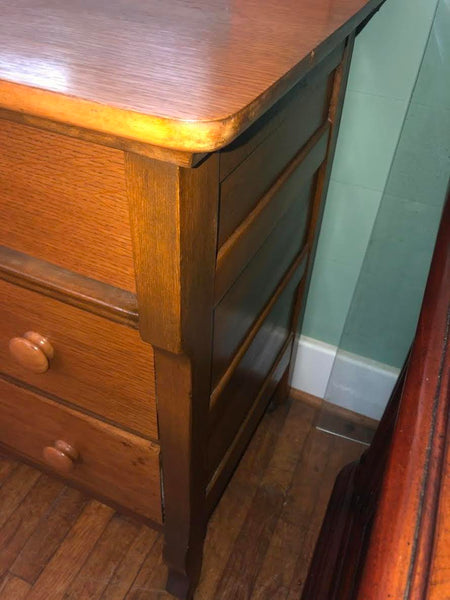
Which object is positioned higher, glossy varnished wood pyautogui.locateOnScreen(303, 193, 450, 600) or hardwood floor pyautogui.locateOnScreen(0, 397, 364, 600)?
glossy varnished wood pyautogui.locateOnScreen(303, 193, 450, 600)

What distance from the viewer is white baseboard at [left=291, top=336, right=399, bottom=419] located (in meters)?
1.18

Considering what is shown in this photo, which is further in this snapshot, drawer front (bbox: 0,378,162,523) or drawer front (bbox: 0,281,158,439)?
drawer front (bbox: 0,378,162,523)

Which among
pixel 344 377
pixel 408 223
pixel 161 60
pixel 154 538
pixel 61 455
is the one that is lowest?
pixel 154 538

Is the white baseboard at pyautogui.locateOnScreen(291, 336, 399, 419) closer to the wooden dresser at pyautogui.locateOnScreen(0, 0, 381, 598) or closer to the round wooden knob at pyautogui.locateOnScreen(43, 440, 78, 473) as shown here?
the wooden dresser at pyautogui.locateOnScreen(0, 0, 381, 598)

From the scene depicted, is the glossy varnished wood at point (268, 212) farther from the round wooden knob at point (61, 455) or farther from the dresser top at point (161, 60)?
the round wooden knob at point (61, 455)

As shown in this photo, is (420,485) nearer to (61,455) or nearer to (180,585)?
(61,455)

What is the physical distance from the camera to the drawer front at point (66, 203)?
0.48 metres

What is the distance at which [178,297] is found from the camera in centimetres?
51

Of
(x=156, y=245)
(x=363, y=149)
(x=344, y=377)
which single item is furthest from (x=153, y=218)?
(x=344, y=377)

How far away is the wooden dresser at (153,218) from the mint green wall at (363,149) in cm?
9

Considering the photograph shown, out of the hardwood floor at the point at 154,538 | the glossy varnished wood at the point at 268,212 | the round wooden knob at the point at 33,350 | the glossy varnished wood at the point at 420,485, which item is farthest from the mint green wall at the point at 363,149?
the round wooden knob at the point at 33,350

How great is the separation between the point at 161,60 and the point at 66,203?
16cm

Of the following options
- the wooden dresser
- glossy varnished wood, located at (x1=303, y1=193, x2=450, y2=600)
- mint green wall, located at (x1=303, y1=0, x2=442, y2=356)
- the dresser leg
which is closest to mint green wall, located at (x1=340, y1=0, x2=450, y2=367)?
mint green wall, located at (x1=303, y1=0, x2=442, y2=356)

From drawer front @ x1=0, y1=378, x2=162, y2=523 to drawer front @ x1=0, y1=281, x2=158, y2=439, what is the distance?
0.11 ft
